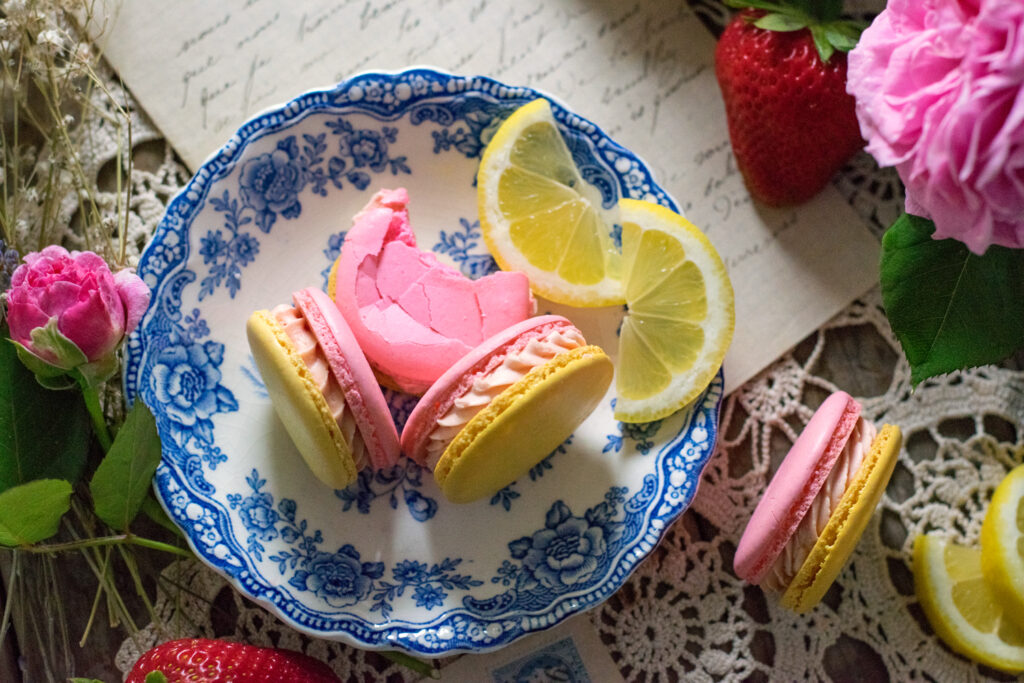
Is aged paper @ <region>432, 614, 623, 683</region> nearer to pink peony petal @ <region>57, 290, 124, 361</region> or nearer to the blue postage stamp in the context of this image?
the blue postage stamp

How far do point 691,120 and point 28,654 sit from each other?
4.83ft

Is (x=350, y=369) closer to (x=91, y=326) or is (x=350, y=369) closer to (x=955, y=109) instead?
(x=91, y=326)

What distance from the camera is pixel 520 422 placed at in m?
1.16

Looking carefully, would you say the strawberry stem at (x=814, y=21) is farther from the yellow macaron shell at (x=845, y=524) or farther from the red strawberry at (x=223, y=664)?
the red strawberry at (x=223, y=664)

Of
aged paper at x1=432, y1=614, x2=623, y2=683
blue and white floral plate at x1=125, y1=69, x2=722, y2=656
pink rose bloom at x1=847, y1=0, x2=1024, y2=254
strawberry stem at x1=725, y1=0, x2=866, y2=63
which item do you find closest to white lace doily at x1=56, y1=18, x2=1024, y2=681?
aged paper at x1=432, y1=614, x2=623, y2=683

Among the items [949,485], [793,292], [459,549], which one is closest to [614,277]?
[793,292]

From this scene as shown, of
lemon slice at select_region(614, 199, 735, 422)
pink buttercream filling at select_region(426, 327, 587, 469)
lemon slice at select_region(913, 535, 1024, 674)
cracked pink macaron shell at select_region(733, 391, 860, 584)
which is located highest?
pink buttercream filling at select_region(426, 327, 587, 469)

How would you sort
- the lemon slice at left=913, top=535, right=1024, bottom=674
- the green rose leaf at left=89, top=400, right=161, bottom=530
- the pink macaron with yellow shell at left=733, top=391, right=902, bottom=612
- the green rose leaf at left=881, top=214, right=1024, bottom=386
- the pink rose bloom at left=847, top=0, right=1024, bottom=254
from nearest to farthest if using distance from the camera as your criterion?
the pink rose bloom at left=847, top=0, right=1024, bottom=254
the green rose leaf at left=881, top=214, right=1024, bottom=386
the green rose leaf at left=89, top=400, right=161, bottom=530
the pink macaron with yellow shell at left=733, top=391, right=902, bottom=612
the lemon slice at left=913, top=535, right=1024, bottom=674

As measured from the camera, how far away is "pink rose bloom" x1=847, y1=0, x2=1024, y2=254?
0.74 m

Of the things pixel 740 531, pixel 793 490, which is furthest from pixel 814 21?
pixel 740 531

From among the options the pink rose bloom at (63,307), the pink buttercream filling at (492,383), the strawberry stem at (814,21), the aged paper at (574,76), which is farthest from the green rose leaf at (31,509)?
the strawberry stem at (814,21)

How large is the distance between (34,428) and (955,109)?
1.23 metres

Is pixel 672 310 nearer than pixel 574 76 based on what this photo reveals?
Yes

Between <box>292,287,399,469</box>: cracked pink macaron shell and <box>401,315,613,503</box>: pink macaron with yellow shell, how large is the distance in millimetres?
44
